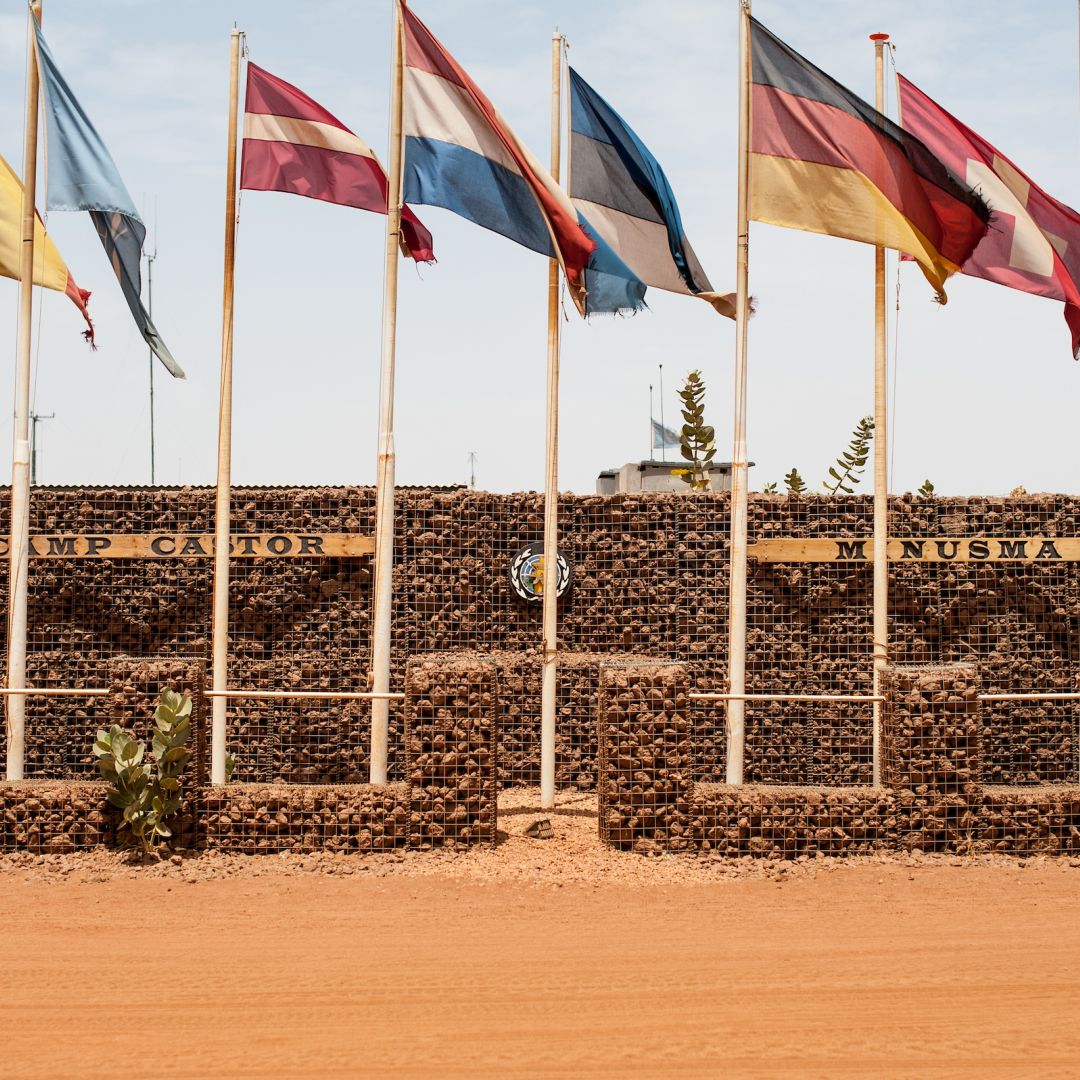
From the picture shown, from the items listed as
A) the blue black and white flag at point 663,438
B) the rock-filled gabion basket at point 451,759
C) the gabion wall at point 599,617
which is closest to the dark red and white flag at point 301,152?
the gabion wall at point 599,617

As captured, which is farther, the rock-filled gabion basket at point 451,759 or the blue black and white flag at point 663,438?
the blue black and white flag at point 663,438

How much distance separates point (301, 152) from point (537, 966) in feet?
23.2

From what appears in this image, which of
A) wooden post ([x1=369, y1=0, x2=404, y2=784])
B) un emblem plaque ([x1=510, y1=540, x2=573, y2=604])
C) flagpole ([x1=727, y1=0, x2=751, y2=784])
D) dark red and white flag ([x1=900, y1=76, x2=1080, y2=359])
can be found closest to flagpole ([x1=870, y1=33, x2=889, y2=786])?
dark red and white flag ([x1=900, y1=76, x2=1080, y2=359])

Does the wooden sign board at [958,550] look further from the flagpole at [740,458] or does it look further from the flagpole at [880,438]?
the flagpole at [740,458]

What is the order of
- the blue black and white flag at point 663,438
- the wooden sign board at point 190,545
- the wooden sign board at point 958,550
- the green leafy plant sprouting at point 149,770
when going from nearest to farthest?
the green leafy plant sprouting at point 149,770
the wooden sign board at point 190,545
the wooden sign board at point 958,550
the blue black and white flag at point 663,438

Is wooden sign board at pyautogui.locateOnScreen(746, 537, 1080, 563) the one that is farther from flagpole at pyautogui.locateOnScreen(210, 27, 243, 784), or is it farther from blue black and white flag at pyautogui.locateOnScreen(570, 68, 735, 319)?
flagpole at pyautogui.locateOnScreen(210, 27, 243, 784)

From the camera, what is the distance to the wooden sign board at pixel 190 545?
12.0 metres

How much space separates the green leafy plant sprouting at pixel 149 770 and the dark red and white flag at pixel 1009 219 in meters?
7.56

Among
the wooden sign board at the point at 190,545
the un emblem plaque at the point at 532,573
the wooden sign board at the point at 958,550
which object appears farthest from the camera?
the un emblem plaque at the point at 532,573

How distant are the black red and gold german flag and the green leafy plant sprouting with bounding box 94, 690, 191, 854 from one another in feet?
21.2

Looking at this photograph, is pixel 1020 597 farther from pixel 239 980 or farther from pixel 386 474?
pixel 239 980

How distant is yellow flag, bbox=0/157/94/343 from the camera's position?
10789 mm

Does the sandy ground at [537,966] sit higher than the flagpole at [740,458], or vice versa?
the flagpole at [740,458]

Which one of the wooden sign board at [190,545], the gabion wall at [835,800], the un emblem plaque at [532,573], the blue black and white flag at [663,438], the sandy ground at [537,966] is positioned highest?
the blue black and white flag at [663,438]
